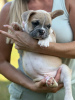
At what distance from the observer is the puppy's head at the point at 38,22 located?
197 centimetres

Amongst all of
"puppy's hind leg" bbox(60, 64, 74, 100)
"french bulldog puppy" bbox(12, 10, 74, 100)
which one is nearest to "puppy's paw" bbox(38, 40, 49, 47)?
"french bulldog puppy" bbox(12, 10, 74, 100)

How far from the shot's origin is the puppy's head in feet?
6.47

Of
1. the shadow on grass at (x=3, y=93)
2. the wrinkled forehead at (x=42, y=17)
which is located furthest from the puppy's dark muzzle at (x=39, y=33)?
the shadow on grass at (x=3, y=93)

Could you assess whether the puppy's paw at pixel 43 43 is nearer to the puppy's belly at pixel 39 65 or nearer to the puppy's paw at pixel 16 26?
the puppy's belly at pixel 39 65

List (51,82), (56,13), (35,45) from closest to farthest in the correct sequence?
(51,82) → (35,45) → (56,13)

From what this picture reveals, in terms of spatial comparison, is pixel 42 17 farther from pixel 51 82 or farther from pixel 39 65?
pixel 51 82

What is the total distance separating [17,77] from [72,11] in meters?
0.86

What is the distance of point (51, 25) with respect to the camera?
2.14 meters

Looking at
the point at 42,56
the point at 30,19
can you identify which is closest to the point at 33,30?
the point at 30,19

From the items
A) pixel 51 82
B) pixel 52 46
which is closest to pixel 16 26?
pixel 52 46

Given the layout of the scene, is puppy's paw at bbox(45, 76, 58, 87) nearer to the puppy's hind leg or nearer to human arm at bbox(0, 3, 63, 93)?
the puppy's hind leg

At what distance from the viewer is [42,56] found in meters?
2.11

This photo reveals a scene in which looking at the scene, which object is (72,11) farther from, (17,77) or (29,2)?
(17,77)

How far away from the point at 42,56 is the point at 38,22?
12.8 inches
